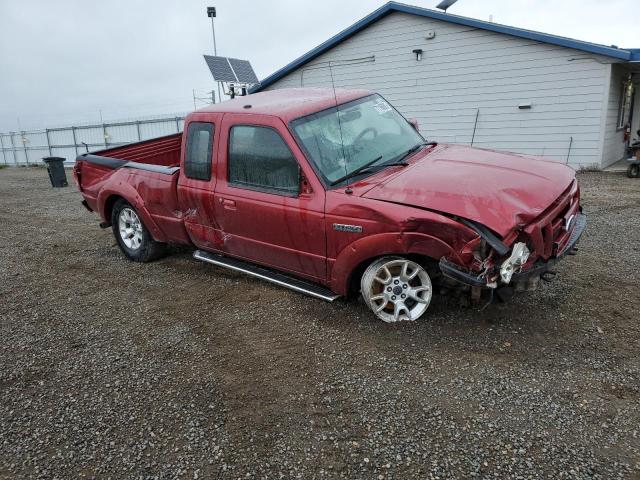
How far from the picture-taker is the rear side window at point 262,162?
418 cm

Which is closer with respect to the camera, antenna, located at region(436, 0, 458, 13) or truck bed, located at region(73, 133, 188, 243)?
truck bed, located at region(73, 133, 188, 243)

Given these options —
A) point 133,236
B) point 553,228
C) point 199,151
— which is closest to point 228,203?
point 199,151

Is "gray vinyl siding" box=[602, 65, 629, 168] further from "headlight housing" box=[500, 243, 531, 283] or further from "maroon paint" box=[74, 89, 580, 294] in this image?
"headlight housing" box=[500, 243, 531, 283]

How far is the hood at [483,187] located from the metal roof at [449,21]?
8.68m

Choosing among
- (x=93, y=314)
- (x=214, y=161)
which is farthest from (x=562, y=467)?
(x=93, y=314)

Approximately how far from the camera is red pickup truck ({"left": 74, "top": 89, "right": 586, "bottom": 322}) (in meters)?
3.38

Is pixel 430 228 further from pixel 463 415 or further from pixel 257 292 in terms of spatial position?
pixel 257 292

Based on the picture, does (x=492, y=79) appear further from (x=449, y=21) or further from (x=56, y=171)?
(x=56, y=171)

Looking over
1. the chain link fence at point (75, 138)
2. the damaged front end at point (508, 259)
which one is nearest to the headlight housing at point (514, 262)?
the damaged front end at point (508, 259)

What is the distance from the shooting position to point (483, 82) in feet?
42.6

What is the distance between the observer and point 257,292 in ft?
16.0

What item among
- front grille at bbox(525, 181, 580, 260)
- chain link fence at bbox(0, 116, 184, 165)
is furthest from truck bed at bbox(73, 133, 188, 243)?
chain link fence at bbox(0, 116, 184, 165)

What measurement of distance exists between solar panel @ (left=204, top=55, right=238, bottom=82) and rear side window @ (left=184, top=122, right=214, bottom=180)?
455 inches

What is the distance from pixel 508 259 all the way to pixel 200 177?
307 cm
